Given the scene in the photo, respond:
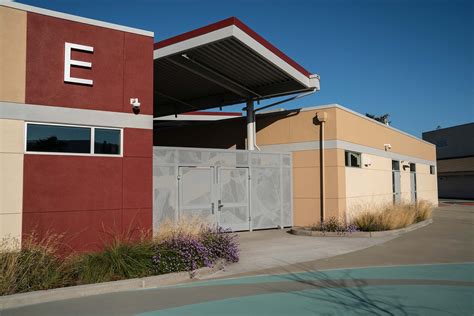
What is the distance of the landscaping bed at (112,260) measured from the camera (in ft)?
23.1

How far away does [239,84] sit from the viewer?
676 inches

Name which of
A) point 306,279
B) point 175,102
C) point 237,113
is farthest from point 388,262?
point 237,113

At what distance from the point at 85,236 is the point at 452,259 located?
8703 mm

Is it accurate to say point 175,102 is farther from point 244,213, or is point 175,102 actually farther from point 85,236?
point 85,236

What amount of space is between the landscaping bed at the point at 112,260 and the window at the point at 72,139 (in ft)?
6.69

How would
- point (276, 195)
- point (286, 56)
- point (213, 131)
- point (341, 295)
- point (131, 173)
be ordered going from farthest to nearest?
point (213, 131)
point (276, 195)
point (286, 56)
point (131, 173)
point (341, 295)

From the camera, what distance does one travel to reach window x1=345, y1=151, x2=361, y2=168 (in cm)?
1712

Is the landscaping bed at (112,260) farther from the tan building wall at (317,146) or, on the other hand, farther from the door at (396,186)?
the door at (396,186)

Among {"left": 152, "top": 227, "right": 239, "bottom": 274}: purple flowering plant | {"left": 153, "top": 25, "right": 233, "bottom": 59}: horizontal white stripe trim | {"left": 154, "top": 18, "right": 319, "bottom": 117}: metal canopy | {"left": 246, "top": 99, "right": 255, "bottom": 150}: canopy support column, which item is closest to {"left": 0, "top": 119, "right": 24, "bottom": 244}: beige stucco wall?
{"left": 152, "top": 227, "right": 239, "bottom": 274}: purple flowering plant

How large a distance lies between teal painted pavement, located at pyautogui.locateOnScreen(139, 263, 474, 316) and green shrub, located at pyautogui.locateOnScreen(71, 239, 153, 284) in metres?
1.13

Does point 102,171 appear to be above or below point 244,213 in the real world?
above

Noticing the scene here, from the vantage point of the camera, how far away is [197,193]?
46.1ft

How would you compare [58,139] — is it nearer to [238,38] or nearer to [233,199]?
[238,38]

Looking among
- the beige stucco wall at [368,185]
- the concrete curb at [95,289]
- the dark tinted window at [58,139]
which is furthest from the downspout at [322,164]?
the dark tinted window at [58,139]
